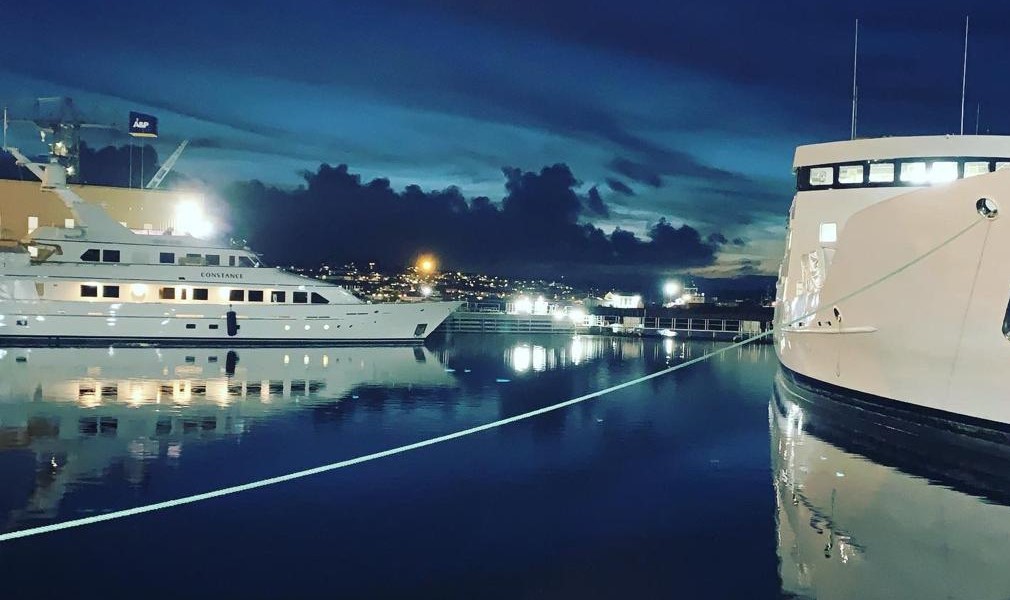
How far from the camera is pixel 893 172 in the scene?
63.1 ft

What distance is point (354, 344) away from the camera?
30609mm

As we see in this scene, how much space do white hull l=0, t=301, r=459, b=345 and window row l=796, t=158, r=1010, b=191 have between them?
15552 millimetres

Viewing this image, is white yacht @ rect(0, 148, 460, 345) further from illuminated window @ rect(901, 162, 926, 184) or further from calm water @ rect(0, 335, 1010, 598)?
illuminated window @ rect(901, 162, 926, 184)

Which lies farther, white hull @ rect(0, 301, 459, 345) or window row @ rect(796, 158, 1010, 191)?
white hull @ rect(0, 301, 459, 345)

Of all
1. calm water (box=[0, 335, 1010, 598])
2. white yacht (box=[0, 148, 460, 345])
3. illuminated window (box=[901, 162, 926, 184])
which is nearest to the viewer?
calm water (box=[0, 335, 1010, 598])

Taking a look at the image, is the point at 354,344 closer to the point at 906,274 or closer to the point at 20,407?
the point at 20,407

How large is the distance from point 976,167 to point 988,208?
8349mm

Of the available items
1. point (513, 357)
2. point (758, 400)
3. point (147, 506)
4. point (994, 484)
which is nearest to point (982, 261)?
point (994, 484)

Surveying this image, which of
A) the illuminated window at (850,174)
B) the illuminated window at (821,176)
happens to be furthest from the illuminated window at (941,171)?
the illuminated window at (821,176)

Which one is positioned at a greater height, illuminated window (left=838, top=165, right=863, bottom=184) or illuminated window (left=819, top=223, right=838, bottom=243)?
illuminated window (left=838, top=165, right=863, bottom=184)

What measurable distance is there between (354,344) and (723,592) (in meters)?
25.4

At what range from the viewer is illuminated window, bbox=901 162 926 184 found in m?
18.7

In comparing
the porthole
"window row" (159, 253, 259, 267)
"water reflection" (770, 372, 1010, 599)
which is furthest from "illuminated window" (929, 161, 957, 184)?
"window row" (159, 253, 259, 267)

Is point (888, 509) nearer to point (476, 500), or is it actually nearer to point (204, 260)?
point (476, 500)
